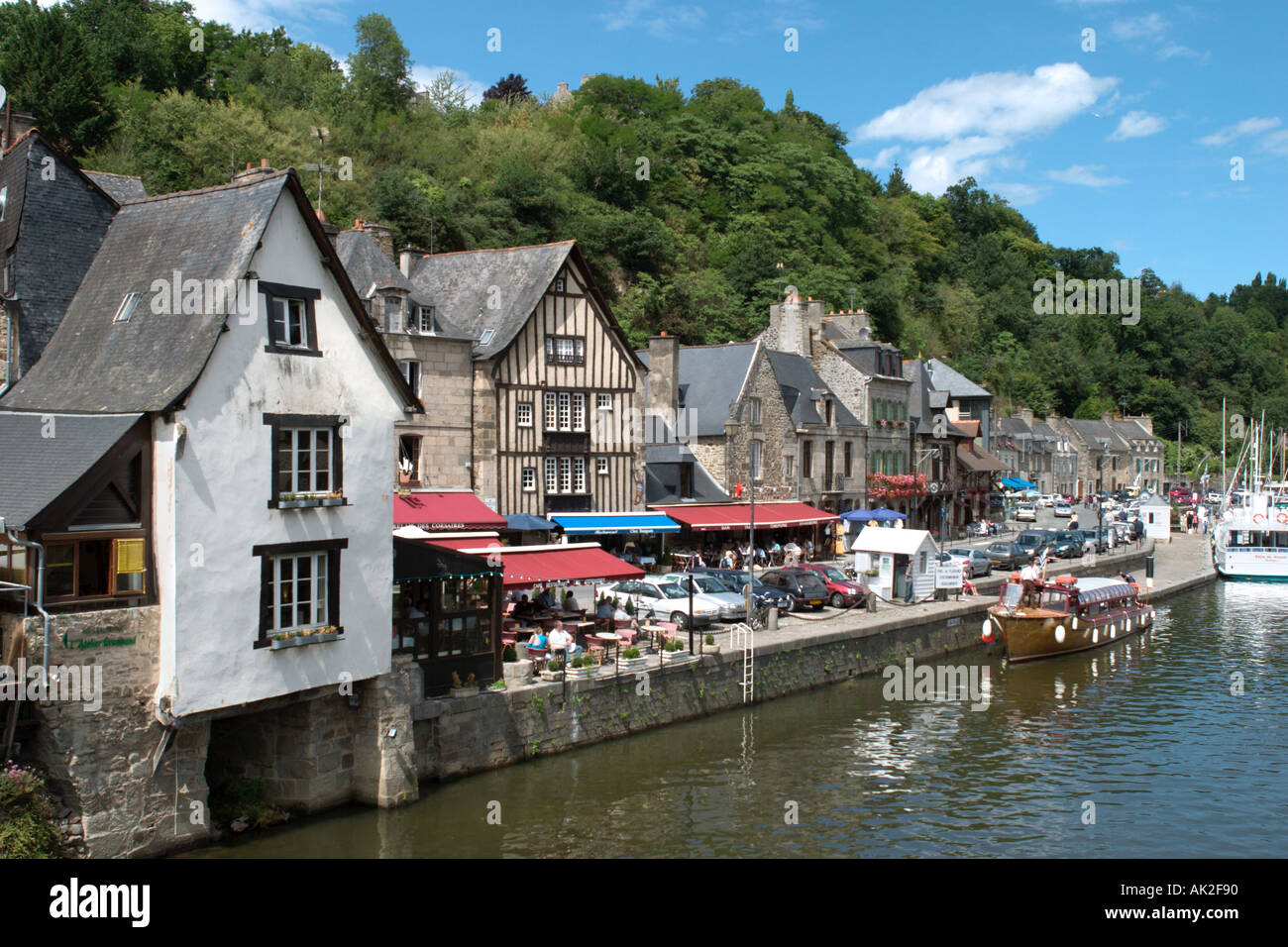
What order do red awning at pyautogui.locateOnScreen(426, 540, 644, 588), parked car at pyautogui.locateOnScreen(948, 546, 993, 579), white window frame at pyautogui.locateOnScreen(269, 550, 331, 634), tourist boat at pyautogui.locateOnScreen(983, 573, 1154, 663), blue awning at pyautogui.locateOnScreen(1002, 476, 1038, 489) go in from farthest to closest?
blue awning at pyautogui.locateOnScreen(1002, 476, 1038, 489)
parked car at pyautogui.locateOnScreen(948, 546, 993, 579)
tourist boat at pyautogui.locateOnScreen(983, 573, 1154, 663)
red awning at pyautogui.locateOnScreen(426, 540, 644, 588)
white window frame at pyautogui.locateOnScreen(269, 550, 331, 634)

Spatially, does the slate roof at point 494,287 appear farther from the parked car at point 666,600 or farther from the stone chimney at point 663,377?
the parked car at point 666,600

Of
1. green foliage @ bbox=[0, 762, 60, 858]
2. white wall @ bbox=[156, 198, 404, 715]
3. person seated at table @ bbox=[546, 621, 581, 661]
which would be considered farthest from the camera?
person seated at table @ bbox=[546, 621, 581, 661]

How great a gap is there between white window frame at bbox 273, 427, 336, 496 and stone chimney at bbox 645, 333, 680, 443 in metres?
25.6

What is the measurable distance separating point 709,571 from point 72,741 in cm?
2036

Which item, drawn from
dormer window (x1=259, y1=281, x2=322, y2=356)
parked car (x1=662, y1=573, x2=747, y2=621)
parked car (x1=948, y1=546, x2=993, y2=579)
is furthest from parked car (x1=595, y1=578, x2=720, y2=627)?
parked car (x1=948, y1=546, x2=993, y2=579)

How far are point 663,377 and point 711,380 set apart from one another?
350 cm

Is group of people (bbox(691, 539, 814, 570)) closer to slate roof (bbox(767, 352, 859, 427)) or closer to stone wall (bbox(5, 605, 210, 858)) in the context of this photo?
slate roof (bbox(767, 352, 859, 427))

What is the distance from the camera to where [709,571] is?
3241 cm

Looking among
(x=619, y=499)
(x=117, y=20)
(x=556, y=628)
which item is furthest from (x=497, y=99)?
(x=556, y=628)

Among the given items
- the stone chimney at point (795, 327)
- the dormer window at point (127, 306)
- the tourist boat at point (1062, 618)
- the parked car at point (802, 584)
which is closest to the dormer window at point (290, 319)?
the dormer window at point (127, 306)

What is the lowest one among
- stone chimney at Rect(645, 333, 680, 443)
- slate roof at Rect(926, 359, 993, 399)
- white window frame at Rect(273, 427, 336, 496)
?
white window frame at Rect(273, 427, 336, 496)

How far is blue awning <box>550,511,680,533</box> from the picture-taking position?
113 ft
